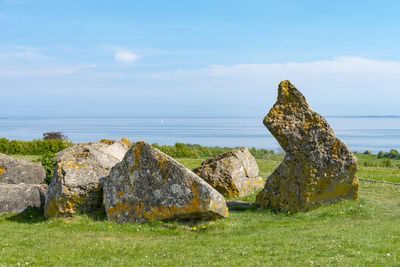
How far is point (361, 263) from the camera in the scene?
28.2 feet

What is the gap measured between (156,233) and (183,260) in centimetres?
304

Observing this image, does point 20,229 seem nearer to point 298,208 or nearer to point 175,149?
point 298,208

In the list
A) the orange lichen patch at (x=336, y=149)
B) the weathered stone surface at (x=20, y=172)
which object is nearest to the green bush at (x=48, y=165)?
the weathered stone surface at (x=20, y=172)

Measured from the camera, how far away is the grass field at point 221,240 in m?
9.28

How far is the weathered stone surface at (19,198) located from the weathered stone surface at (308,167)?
8.23 meters

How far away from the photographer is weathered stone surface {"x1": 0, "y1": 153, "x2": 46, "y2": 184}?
1667 cm

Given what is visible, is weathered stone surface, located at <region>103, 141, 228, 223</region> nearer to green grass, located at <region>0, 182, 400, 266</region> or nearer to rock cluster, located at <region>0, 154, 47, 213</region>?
green grass, located at <region>0, 182, 400, 266</region>

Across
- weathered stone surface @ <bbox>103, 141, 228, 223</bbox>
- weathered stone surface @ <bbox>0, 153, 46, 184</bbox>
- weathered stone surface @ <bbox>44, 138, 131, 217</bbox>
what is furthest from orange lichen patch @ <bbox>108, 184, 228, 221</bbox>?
weathered stone surface @ <bbox>0, 153, 46, 184</bbox>

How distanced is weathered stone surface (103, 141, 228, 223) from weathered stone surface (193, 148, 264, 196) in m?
5.45

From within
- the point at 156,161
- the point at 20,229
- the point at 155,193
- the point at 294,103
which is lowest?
the point at 20,229

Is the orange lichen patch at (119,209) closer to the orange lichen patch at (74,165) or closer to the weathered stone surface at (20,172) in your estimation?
the orange lichen patch at (74,165)

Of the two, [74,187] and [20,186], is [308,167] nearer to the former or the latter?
[74,187]

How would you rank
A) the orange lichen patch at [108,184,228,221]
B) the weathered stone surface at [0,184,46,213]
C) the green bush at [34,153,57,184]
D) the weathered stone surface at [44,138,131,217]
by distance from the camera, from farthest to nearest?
1. the green bush at [34,153,57,184]
2. the weathered stone surface at [0,184,46,213]
3. the weathered stone surface at [44,138,131,217]
4. the orange lichen patch at [108,184,228,221]

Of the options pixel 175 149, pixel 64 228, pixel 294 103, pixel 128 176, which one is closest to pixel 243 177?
pixel 294 103
